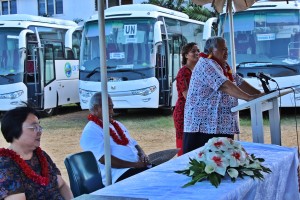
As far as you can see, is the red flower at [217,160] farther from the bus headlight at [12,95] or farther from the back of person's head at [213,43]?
the bus headlight at [12,95]

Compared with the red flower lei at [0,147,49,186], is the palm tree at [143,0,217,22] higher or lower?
higher

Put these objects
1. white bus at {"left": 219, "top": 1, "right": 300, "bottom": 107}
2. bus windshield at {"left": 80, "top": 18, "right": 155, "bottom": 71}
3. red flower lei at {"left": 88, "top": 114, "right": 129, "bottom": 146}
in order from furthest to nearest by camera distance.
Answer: bus windshield at {"left": 80, "top": 18, "right": 155, "bottom": 71}, white bus at {"left": 219, "top": 1, "right": 300, "bottom": 107}, red flower lei at {"left": 88, "top": 114, "right": 129, "bottom": 146}

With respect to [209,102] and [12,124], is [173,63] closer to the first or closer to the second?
[209,102]

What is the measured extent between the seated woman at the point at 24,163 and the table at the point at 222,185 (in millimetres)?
446

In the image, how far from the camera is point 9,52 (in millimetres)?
13867

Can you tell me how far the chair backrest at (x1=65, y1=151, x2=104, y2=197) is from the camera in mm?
3500

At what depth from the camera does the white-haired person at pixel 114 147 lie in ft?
13.7

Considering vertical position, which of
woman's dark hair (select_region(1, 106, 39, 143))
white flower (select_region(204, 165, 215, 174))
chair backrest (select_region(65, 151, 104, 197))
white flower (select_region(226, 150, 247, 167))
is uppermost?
woman's dark hair (select_region(1, 106, 39, 143))

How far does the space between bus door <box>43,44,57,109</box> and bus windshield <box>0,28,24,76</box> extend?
0.86 metres

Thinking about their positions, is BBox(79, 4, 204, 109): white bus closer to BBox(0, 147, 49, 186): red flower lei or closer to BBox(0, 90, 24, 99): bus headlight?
BBox(0, 90, 24, 99): bus headlight

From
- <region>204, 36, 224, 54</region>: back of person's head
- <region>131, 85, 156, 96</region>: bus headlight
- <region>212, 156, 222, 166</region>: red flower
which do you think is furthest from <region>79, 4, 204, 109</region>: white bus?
<region>212, 156, 222, 166</region>: red flower

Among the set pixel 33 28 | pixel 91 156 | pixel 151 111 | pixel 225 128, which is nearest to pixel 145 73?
pixel 151 111

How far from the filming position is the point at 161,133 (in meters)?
11.3

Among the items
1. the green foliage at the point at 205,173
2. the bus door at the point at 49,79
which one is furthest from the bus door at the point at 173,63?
the green foliage at the point at 205,173
